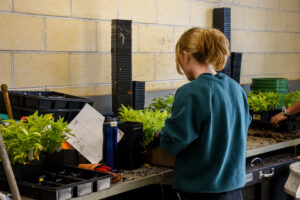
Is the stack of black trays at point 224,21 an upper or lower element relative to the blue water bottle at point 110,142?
upper

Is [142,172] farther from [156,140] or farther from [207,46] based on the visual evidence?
[207,46]

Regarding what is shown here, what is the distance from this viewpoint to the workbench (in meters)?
1.65

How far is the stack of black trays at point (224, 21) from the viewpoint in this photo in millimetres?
3469

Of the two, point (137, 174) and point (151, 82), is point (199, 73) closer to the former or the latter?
point (137, 174)

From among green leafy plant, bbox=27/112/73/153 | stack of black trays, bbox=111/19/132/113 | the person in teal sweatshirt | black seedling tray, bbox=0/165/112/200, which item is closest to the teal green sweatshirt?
the person in teal sweatshirt

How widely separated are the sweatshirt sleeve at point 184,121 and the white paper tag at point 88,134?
437 millimetres

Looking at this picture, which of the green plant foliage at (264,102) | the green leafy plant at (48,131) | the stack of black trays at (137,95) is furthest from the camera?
the green plant foliage at (264,102)

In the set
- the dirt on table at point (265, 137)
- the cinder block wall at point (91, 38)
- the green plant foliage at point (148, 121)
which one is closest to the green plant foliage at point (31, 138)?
the green plant foliage at point (148, 121)

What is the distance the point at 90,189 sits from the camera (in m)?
1.54

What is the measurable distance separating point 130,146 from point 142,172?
0.13m

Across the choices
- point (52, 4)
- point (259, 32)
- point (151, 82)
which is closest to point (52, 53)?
point (52, 4)

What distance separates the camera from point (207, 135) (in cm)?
168

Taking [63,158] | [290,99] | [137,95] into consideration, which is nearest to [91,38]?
[137,95]

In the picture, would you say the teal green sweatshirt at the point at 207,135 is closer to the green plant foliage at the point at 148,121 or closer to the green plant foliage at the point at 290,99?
the green plant foliage at the point at 148,121
